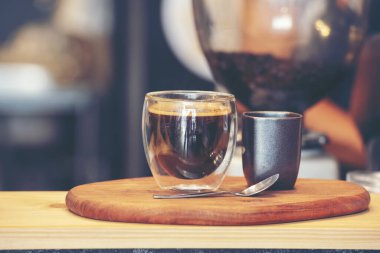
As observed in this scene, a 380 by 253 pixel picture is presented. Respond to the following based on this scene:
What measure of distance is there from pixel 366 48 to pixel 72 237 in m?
1.09

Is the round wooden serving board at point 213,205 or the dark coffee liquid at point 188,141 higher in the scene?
the dark coffee liquid at point 188,141

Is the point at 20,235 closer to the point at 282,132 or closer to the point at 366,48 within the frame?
the point at 282,132

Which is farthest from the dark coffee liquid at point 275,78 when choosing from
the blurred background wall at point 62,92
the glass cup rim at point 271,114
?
the blurred background wall at point 62,92

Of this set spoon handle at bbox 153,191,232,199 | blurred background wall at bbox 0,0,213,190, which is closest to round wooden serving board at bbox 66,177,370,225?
spoon handle at bbox 153,191,232,199

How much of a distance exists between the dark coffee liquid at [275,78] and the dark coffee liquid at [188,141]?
1.18ft

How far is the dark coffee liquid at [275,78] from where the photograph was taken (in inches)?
54.1

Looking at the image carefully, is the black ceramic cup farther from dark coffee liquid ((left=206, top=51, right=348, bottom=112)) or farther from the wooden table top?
dark coffee liquid ((left=206, top=51, right=348, bottom=112))

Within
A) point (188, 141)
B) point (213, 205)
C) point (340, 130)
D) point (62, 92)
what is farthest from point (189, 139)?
point (62, 92)

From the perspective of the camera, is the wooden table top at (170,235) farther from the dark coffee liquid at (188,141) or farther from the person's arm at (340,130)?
the person's arm at (340,130)

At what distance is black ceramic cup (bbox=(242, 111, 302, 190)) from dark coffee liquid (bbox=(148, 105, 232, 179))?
0.04m

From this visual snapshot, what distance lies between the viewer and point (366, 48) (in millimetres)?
1771

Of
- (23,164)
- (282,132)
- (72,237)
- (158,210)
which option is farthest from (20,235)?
(23,164)

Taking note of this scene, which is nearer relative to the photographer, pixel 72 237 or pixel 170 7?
pixel 72 237

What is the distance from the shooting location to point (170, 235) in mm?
895
